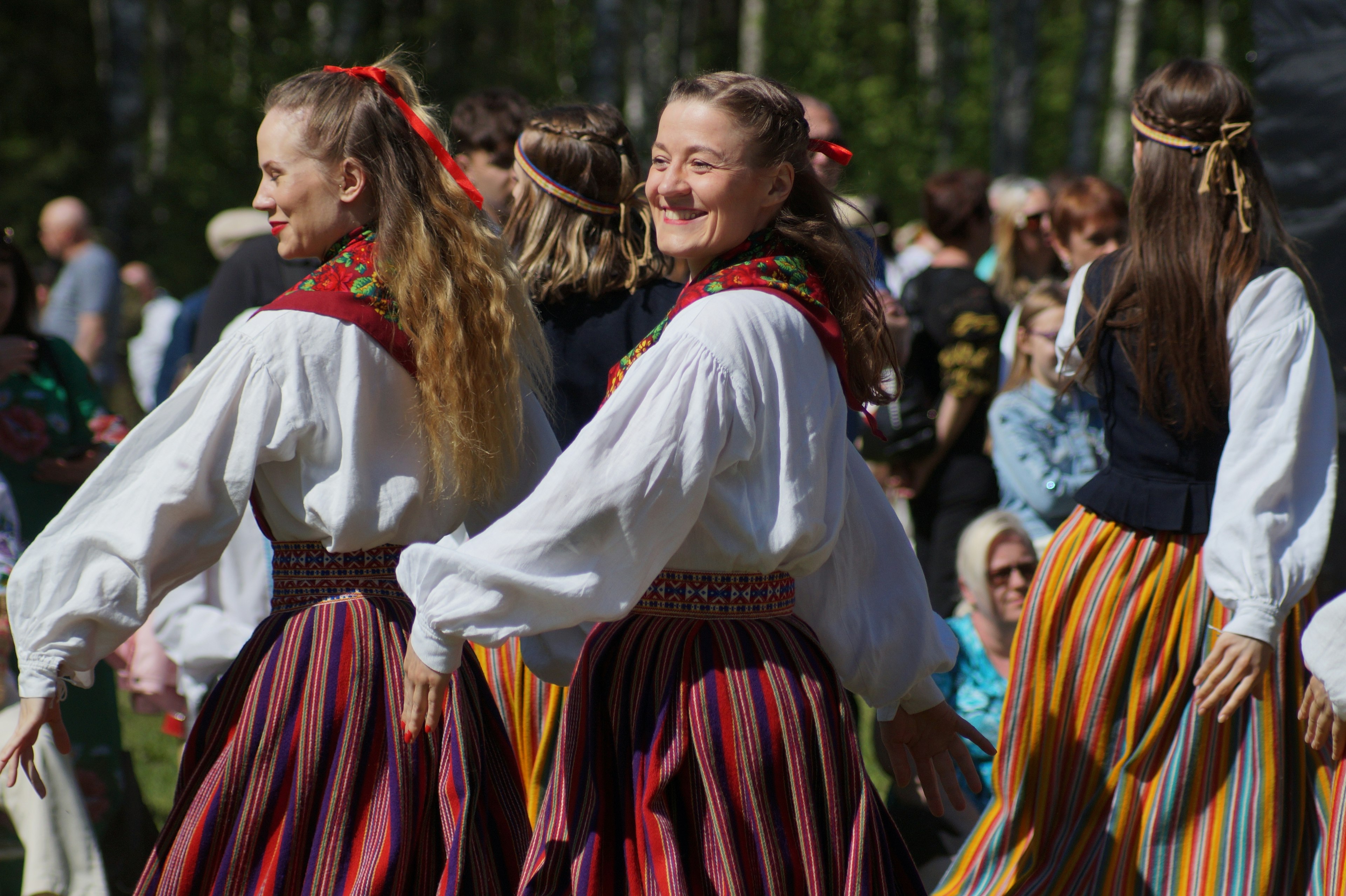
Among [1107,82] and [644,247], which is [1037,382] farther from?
[1107,82]

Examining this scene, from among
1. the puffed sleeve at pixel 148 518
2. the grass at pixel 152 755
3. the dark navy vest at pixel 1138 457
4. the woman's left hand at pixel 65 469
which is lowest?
the grass at pixel 152 755

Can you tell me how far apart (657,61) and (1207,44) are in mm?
7199

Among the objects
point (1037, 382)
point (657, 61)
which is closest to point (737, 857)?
point (1037, 382)

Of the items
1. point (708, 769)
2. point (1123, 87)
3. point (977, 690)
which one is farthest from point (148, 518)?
point (1123, 87)

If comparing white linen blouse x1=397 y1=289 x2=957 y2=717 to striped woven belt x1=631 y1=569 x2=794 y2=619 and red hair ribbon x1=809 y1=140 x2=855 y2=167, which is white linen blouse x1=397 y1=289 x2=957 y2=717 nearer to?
striped woven belt x1=631 y1=569 x2=794 y2=619

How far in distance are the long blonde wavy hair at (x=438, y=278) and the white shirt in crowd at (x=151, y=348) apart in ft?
17.6

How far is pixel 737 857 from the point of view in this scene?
199 cm

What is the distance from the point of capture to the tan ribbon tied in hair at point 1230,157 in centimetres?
292

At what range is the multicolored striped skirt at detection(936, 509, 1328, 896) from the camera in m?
2.83

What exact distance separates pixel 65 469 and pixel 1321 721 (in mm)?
2856

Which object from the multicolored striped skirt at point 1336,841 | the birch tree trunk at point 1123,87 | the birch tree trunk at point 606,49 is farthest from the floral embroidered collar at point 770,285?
the birch tree trunk at point 1123,87

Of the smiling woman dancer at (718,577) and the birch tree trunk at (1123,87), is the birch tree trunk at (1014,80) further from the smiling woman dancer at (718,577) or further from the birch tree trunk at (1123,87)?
the smiling woman dancer at (718,577)

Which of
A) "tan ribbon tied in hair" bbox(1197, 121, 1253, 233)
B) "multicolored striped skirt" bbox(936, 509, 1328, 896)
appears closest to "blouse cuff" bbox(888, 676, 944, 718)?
"multicolored striped skirt" bbox(936, 509, 1328, 896)

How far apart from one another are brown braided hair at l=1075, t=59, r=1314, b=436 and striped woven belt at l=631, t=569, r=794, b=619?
1.15m
